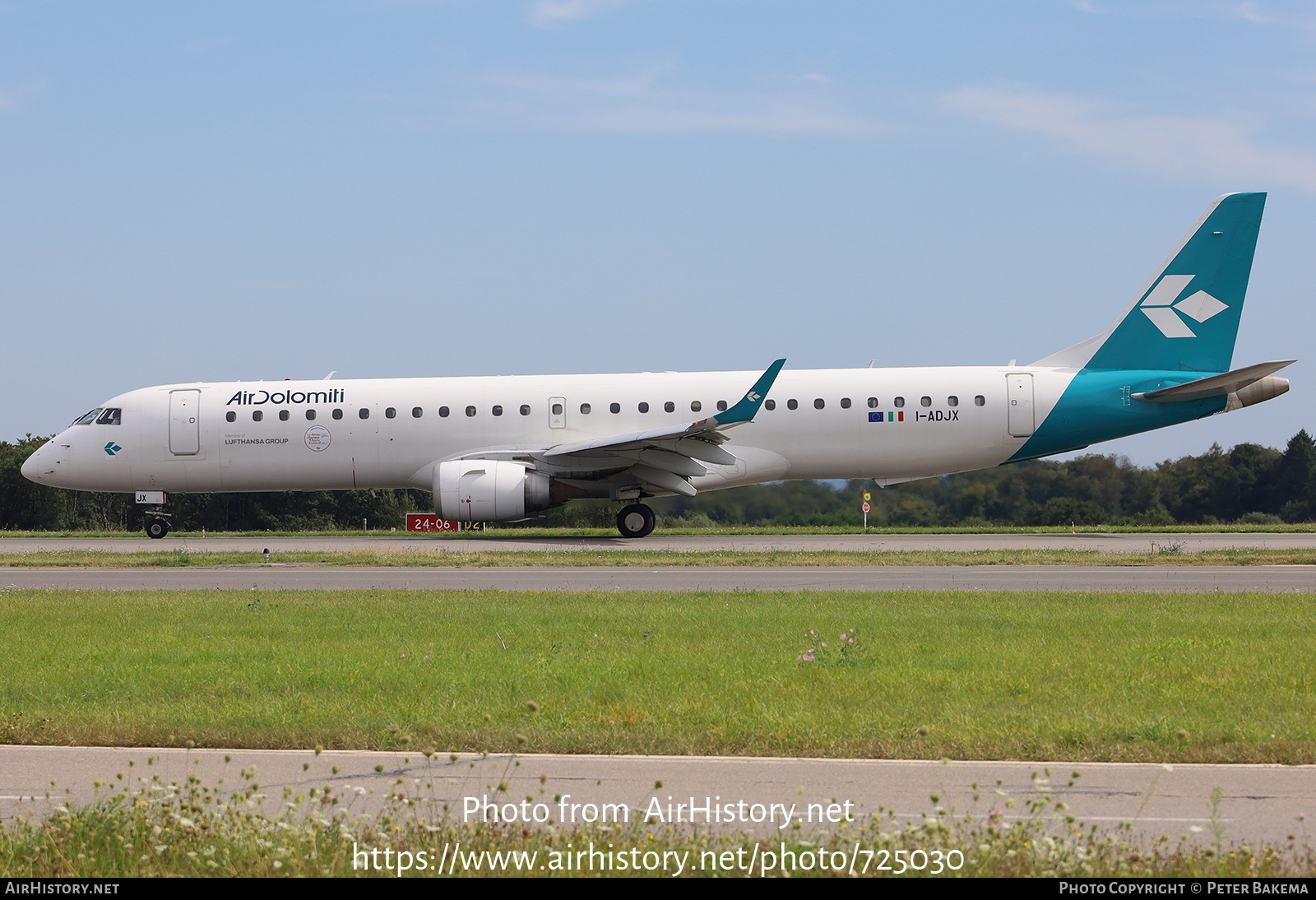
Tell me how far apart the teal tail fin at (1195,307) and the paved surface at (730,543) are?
4.54 meters

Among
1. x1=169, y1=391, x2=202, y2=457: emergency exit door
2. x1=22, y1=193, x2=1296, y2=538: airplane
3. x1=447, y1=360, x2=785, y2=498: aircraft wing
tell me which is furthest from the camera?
x1=169, y1=391, x2=202, y2=457: emergency exit door

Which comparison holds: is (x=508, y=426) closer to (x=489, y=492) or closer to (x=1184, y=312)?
(x=489, y=492)

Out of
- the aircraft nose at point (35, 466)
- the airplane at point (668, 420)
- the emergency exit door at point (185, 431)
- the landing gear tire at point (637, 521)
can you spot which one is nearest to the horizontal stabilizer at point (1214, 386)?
the airplane at point (668, 420)

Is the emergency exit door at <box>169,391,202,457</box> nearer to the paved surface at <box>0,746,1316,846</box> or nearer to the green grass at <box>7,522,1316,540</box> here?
the green grass at <box>7,522,1316,540</box>

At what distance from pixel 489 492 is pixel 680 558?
20.5 feet

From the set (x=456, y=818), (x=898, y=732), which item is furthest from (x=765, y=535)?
(x=456, y=818)

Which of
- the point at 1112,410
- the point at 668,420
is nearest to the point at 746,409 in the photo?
the point at 668,420

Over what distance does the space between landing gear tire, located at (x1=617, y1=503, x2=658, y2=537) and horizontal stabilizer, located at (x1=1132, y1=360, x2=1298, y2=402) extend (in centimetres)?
1240

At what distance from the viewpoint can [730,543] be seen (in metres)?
26.9

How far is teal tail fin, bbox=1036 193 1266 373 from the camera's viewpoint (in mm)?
28078

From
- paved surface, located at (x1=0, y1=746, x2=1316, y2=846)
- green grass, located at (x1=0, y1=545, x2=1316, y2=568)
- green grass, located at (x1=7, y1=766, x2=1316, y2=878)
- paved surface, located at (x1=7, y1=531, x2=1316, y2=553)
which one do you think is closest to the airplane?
paved surface, located at (x1=7, y1=531, x2=1316, y2=553)

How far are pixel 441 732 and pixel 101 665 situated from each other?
4.58 metres

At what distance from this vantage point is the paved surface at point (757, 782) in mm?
5570
